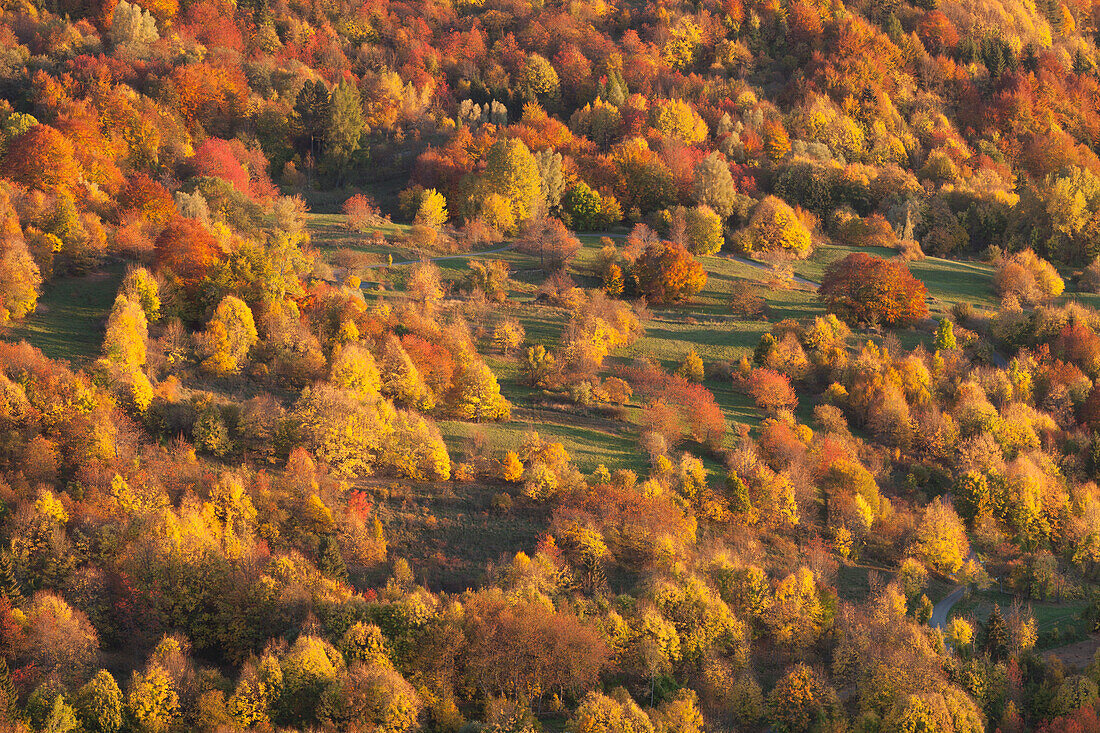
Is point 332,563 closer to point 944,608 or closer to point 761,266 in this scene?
point 944,608

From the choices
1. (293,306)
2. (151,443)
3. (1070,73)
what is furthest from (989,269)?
(151,443)

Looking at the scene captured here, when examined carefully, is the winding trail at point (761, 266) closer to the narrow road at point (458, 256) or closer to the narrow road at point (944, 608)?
the narrow road at point (458, 256)

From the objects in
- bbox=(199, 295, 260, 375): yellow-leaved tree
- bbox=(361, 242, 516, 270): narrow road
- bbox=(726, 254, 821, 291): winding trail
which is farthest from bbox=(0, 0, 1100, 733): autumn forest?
bbox=(726, 254, 821, 291): winding trail

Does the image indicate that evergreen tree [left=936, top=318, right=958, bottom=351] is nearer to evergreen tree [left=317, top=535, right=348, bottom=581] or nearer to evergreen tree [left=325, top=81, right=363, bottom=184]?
evergreen tree [left=317, top=535, right=348, bottom=581]

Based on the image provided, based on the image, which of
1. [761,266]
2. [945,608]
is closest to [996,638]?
[945,608]

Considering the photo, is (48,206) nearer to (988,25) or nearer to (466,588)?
(466,588)

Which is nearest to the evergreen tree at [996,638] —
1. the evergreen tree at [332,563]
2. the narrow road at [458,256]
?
the evergreen tree at [332,563]

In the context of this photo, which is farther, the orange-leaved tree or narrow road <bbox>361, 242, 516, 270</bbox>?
narrow road <bbox>361, 242, 516, 270</bbox>

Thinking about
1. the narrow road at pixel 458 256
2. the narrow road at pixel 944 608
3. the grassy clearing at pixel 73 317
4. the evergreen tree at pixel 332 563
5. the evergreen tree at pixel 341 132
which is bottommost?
the narrow road at pixel 944 608
